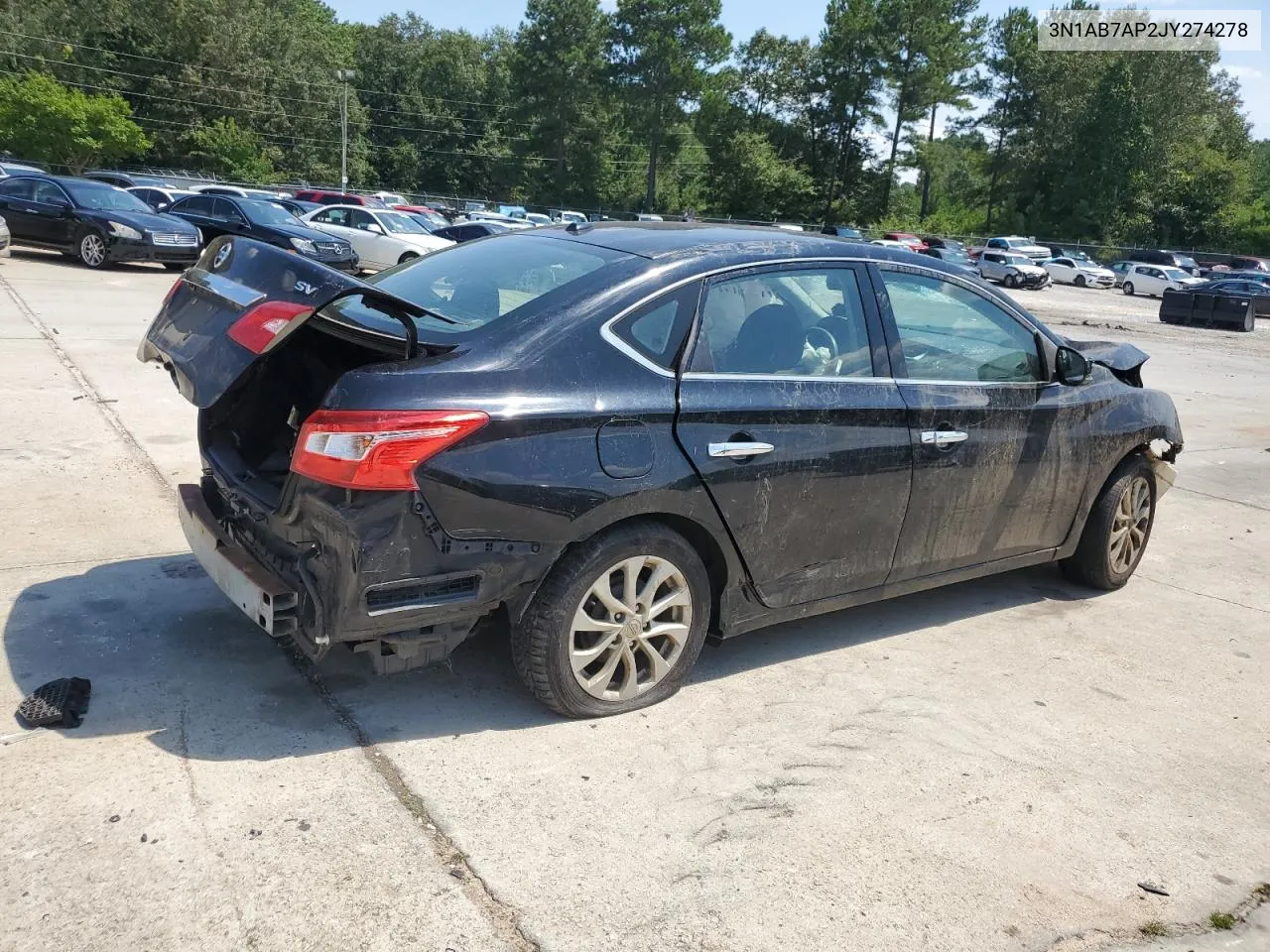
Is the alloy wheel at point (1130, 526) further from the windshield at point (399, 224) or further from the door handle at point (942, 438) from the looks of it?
the windshield at point (399, 224)

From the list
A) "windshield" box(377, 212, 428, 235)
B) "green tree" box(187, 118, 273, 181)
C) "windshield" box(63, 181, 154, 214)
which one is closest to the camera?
"windshield" box(63, 181, 154, 214)

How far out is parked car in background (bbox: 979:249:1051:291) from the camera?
42.9 m

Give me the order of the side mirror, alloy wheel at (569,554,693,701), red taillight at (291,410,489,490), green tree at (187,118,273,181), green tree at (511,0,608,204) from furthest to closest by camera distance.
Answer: green tree at (511,0,608,204), green tree at (187,118,273,181), the side mirror, alloy wheel at (569,554,693,701), red taillight at (291,410,489,490)

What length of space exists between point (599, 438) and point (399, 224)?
69.2 ft

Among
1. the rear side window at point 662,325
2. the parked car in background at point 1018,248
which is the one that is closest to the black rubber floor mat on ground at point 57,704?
the rear side window at point 662,325

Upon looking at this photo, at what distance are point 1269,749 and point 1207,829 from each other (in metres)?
0.80

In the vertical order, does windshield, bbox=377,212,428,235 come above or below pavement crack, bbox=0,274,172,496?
above

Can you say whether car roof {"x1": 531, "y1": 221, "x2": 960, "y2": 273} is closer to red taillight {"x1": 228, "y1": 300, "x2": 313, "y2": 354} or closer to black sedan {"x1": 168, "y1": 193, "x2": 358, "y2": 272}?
red taillight {"x1": 228, "y1": 300, "x2": 313, "y2": 354}

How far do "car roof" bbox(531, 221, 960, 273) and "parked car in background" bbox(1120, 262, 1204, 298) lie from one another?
4489 centimetres

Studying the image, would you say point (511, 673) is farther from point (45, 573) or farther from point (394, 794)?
point (45, 573)

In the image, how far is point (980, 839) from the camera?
10.5 ft

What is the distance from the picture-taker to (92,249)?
674 inches

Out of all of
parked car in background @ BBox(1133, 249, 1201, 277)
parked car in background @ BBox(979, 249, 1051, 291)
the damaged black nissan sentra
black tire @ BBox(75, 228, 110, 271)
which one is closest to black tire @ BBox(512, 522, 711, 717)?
the damaged black nissan sentra

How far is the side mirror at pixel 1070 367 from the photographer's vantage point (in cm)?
487
